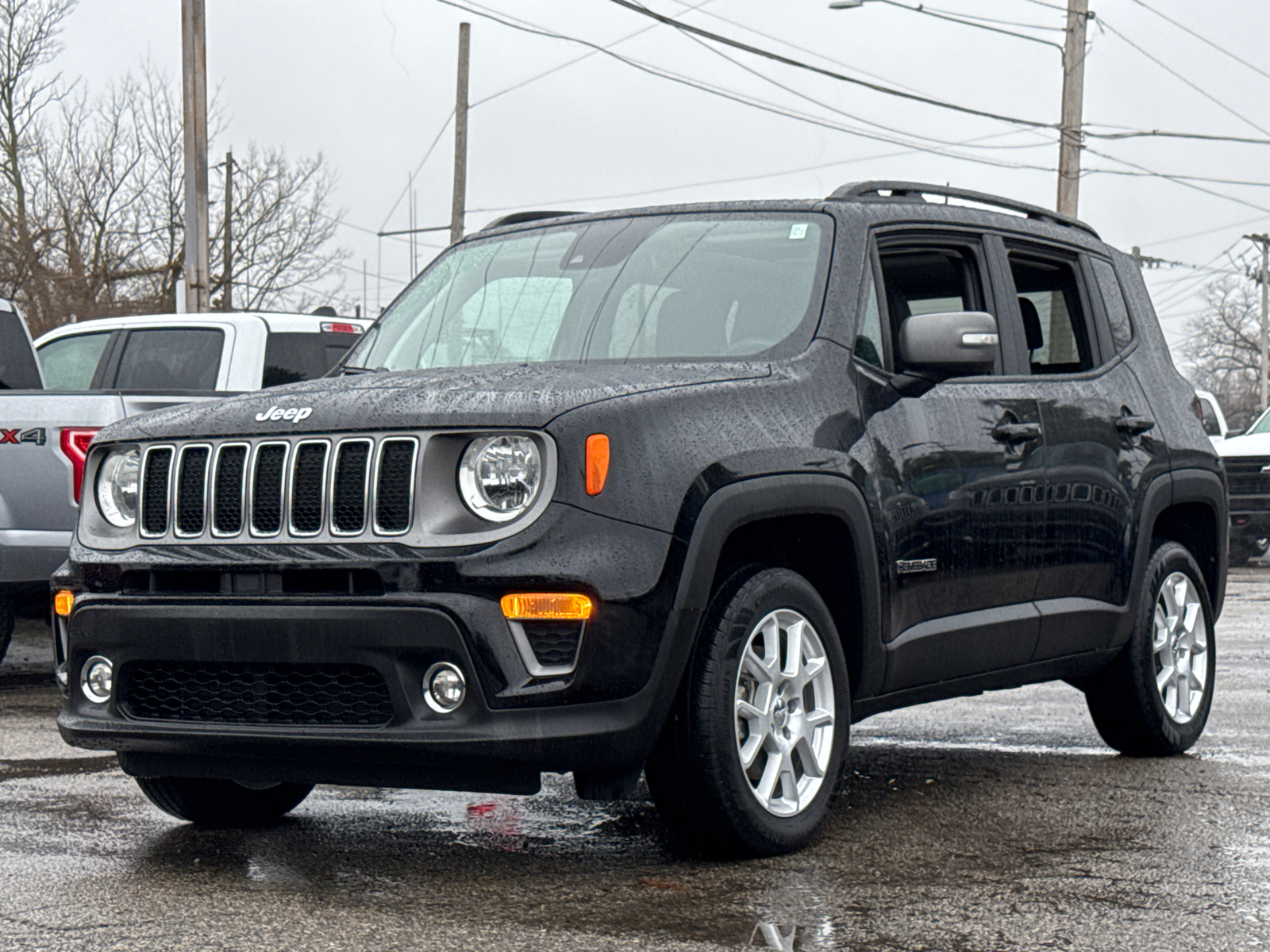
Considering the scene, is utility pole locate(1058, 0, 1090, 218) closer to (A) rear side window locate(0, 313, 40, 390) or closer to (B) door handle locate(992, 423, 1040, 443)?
(A) rear side window locate(0, 313, 40, 390)

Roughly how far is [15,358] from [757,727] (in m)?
6.71

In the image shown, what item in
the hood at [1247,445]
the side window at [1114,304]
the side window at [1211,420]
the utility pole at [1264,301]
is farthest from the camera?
the utility pole at [1264,301]

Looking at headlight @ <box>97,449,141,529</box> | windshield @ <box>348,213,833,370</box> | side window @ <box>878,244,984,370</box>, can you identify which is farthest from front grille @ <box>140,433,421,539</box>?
side window @ <box>878,244,984,370</box>

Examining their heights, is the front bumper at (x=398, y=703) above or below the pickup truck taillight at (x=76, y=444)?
below

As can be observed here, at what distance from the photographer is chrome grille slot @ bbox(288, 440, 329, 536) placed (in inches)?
178

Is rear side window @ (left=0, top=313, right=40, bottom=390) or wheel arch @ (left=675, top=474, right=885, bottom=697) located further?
rear side window @ (left=0, top=313, right=40, bottom=390)

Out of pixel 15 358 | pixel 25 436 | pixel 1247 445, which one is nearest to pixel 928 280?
pixel 25 436

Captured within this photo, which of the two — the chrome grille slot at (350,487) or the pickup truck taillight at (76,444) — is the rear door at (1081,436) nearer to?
the chrome grille slot at (350,487)

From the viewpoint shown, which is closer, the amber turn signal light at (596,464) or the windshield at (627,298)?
the amber turn signal light at (596,464)

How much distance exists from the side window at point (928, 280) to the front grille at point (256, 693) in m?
2.19

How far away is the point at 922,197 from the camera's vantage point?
6270 millimetres

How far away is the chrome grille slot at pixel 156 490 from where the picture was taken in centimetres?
481

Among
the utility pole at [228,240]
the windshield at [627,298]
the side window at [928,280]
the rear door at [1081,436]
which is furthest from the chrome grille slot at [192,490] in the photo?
the utility pole at [228,240]

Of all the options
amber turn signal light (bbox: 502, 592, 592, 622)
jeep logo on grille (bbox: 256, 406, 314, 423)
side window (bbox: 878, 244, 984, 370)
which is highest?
side window (bbox: 878, 244, 984, 370)
